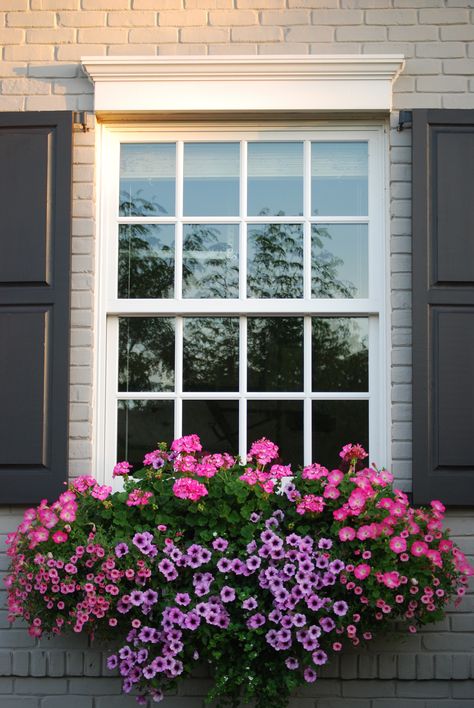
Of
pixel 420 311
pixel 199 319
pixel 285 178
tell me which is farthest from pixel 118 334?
pixel 420 311

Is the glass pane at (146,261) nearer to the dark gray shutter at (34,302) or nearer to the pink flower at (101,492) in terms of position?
the dark gray shutter at (34,302)

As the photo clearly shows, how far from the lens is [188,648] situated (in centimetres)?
355

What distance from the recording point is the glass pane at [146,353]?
4.19 meters

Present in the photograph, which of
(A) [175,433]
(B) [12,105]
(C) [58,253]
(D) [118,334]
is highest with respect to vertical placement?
(B) [12,105]

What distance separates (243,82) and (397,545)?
82.4 inches

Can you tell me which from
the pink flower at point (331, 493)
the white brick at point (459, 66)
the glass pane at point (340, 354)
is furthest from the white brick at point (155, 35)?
the pink flower at point (331, 493)

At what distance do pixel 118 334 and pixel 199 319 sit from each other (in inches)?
14.7

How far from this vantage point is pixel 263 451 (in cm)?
378

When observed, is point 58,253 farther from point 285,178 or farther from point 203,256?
point 285,178

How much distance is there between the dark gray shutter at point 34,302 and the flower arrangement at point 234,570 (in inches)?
11.7

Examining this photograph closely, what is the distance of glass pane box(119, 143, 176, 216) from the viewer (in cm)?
427

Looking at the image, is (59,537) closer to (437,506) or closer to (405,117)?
(437,506)

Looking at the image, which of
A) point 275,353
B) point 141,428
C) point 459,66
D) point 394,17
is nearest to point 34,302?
point 141,428

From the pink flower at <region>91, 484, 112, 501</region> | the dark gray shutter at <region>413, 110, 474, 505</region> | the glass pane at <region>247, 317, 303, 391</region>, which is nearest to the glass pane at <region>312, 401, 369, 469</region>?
the glass pane at <region>247, 317, 303, 391</region>
